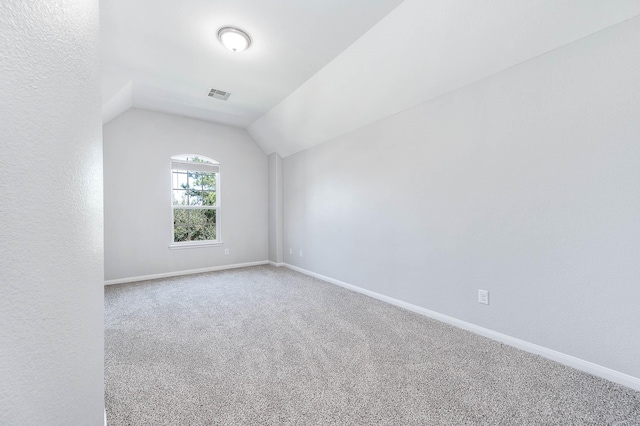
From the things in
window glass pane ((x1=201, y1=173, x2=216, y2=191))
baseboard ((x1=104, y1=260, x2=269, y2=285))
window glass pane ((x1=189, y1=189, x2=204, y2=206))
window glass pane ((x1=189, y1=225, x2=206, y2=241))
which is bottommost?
baseboard ((x1=104, y1=260, x2=269, y2=285))

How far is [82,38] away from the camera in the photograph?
88 centimetres

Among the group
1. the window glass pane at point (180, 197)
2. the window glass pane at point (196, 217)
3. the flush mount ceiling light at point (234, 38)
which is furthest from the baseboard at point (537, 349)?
the window glass pane at point (180, 197)

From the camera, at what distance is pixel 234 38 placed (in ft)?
8.60

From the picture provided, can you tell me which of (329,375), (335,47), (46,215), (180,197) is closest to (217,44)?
(335,47)

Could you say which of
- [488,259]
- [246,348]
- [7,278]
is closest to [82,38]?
[7,278]

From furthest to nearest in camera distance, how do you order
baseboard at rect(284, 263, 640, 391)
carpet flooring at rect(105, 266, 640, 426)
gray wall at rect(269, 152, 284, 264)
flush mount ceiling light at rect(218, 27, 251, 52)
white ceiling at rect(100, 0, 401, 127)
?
gray wall at rect(269, 152, 284, 264) < flush mount ceiling light at rect(218, 27, 251, 52) < white ceiling at rect(100, 0, 401, 127) < baseboard at rect(284, 263, 640, 391) < carpet flooring at rect(105, 266, 640, 426)

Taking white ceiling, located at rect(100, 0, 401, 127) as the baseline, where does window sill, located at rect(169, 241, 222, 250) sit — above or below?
below

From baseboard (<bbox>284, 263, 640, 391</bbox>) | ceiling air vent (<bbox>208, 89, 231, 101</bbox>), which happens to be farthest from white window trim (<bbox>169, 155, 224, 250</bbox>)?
baseboard (<bbox>284, 263, 640, 391</bbox>)

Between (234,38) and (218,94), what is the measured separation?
4.86 feet

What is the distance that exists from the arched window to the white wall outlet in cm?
444

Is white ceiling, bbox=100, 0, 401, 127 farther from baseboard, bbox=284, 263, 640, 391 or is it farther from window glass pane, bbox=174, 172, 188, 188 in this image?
baseboard, bbox=284, 263, 640, 391

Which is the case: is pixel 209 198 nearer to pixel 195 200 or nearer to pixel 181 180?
pixel 195 200

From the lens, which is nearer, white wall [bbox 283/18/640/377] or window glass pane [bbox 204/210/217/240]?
white wall [bbox 283/18/640/377]

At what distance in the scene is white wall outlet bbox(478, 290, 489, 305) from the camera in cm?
242
